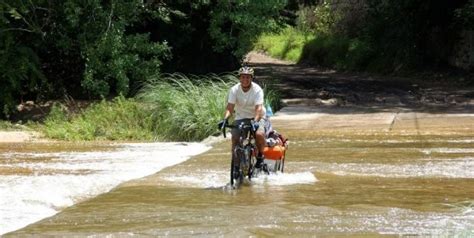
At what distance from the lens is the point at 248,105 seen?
1134 centimetres

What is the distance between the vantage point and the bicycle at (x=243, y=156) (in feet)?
36.1

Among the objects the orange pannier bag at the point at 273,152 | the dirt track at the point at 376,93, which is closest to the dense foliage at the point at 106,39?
the dirt track at the point at 376,93

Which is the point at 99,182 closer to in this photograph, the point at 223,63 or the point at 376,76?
the point at 223,63

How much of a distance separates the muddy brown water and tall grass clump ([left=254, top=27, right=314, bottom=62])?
124 feet

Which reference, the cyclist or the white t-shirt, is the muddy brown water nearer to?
the cyclist

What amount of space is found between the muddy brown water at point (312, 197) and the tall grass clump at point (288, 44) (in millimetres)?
37925

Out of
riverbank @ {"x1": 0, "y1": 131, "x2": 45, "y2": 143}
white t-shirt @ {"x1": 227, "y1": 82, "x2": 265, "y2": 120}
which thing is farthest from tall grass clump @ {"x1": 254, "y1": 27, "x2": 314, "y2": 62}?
white t-shirt @ {"x1": 227, "y1": 82, "x2": 265, "y2": 120}

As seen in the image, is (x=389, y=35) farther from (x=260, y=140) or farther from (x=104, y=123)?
(x=260, y=140)

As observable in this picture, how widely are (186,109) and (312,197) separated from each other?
8858mm

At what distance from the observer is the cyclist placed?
11.2 metres

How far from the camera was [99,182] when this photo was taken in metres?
11.8

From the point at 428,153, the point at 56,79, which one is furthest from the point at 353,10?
the point at 428,153

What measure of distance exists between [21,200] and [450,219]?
5.32m

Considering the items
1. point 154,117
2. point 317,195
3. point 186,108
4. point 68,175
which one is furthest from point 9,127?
point 317,195
